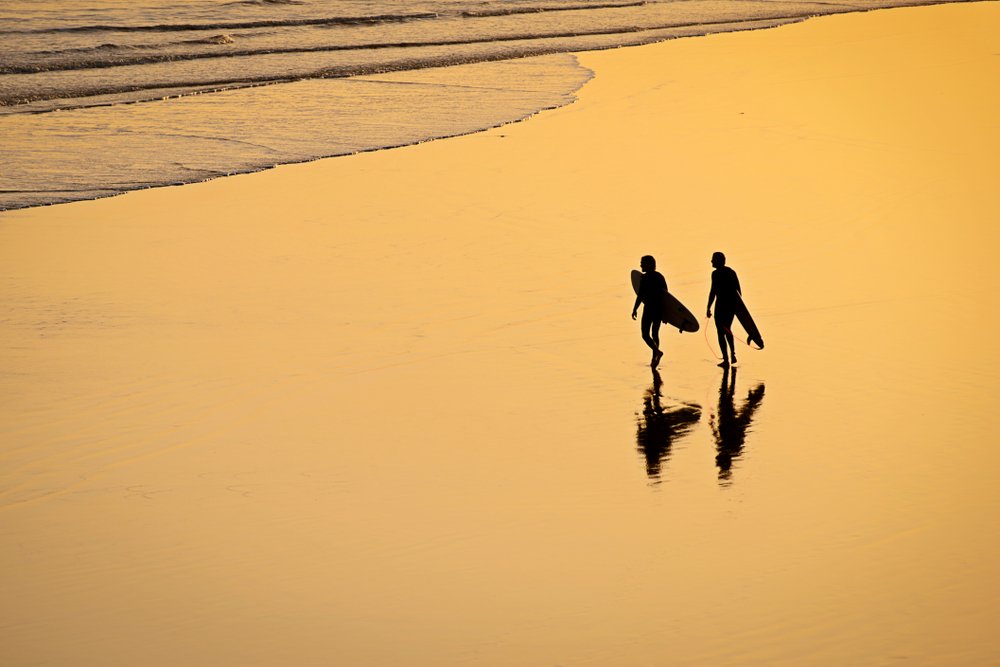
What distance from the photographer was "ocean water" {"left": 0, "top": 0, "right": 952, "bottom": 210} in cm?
2116

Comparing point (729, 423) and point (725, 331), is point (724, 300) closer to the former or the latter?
point (725, 331)

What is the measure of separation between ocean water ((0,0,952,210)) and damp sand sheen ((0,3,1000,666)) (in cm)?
232

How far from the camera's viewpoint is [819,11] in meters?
42.4

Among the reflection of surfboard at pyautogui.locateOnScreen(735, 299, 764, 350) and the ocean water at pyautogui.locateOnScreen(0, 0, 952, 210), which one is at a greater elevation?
the ocean water at pyautogui.locateOnScreen(0, 0, 952, 210)

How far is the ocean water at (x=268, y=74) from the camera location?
69.4ft

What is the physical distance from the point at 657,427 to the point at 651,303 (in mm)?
1783

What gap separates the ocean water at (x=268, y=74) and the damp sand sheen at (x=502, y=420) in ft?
7.63

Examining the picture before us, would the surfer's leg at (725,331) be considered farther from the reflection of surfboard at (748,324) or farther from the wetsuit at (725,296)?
the reflection of surfboard at (748,324)

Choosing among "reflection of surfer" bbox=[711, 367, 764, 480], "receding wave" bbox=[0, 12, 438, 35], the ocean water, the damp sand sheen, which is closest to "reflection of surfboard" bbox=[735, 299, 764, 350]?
the damp sand sheen

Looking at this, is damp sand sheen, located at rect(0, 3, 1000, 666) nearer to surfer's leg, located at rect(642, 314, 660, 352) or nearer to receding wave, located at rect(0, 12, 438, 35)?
surfer's leg, located at rect(642, 314, 660, 352)

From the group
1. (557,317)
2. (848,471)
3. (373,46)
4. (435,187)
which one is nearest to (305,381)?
(557,317)

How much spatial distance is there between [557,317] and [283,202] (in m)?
6.03

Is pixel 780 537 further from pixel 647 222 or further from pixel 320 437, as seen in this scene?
pixel 647 222

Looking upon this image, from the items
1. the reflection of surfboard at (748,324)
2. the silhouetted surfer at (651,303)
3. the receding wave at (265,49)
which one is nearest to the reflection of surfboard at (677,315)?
the silhouetted surfer at (651,303)
